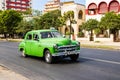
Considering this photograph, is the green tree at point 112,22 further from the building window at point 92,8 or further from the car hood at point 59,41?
the car hood at point 59,41

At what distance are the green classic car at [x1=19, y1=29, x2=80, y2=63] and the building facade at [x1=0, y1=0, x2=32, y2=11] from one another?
5799 inches

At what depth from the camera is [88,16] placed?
6706 cm

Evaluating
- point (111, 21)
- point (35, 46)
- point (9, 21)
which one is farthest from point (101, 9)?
point (35, 46)

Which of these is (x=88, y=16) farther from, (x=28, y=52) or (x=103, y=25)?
(x=28, y=52)

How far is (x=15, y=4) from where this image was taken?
550 ft

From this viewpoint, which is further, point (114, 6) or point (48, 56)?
point (114, 6)

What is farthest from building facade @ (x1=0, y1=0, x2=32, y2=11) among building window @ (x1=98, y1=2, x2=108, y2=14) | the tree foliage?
the tree foliage

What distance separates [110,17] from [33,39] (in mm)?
34639

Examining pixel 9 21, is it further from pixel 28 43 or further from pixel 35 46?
pixel 35 46

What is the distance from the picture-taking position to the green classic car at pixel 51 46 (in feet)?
50.8

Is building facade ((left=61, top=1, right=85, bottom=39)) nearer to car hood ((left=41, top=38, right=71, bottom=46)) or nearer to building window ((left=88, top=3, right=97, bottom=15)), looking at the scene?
building window ((left=88, top=3, right=97, bottom=15))

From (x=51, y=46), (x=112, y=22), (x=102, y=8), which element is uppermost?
(x=102, y=8)

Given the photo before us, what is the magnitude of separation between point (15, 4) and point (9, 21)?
8964cm

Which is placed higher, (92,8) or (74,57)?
(92,8)
